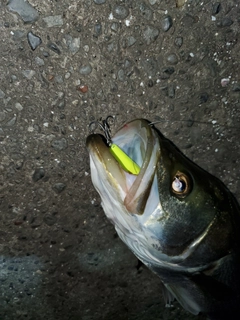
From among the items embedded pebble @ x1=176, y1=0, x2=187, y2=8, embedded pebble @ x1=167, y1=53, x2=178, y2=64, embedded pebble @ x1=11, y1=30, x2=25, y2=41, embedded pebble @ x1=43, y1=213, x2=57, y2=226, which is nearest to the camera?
embedded pebble @ x1=11, y1=30, x2=25, y2=41

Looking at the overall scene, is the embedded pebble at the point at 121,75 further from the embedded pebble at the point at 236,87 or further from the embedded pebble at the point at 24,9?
the embedded pebble at the point at 236,87

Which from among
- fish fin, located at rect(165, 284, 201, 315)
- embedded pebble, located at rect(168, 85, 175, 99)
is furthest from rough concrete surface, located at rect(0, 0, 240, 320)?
fish fin, located at rect(165, 284, 201, 315)

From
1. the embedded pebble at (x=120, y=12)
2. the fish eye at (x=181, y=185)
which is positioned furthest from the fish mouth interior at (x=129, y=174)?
the embedded pebble at (x=120, y=12)

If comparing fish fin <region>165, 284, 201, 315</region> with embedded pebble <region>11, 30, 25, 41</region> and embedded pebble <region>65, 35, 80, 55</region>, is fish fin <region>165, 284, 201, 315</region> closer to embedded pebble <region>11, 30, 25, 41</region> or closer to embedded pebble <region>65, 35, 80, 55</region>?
embedded pebble <region>65, 35, 80, 55</region>

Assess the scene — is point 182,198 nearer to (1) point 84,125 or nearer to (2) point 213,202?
(2) point 213,202

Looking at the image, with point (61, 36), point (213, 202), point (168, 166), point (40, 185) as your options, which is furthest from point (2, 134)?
point (213, 202)

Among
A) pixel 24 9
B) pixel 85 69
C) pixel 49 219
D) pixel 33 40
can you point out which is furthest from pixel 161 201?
pixel 24 9
